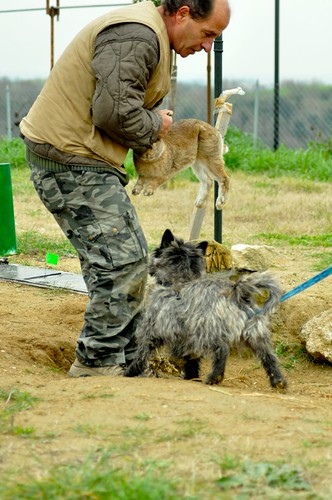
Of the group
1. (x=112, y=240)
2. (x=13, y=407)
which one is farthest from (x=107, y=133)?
(x=13, y=407)

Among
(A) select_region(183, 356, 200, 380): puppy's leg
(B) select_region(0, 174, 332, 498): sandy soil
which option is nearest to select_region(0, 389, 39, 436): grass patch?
(B) select_region(0, 174, 332, 498): sandy soil

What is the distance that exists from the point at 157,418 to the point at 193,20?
219cm

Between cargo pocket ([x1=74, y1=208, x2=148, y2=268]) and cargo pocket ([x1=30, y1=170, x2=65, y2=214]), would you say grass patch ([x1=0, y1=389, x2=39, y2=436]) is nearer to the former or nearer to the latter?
cargo pocket ([x1=74, y1=208, x2=148, y2=268])

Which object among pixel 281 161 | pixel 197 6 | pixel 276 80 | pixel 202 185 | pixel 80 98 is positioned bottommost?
pixel 281 161

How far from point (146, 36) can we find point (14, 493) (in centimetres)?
255

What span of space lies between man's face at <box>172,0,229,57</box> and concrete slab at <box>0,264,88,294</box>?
287cm

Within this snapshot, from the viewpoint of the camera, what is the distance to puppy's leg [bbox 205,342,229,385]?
4.88m

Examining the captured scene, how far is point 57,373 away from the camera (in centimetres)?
541

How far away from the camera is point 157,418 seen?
3.83 meters

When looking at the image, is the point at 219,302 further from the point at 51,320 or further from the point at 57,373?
the point at 51,320

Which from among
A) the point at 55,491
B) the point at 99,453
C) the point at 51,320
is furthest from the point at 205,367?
the point at 55,491

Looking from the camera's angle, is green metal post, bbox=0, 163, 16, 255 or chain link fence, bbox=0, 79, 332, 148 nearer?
green metal post, bbox=0, 163, 16, 255

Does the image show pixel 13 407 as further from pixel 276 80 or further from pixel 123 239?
pixel 276 80

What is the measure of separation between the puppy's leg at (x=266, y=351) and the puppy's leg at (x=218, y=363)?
0.15 meters
